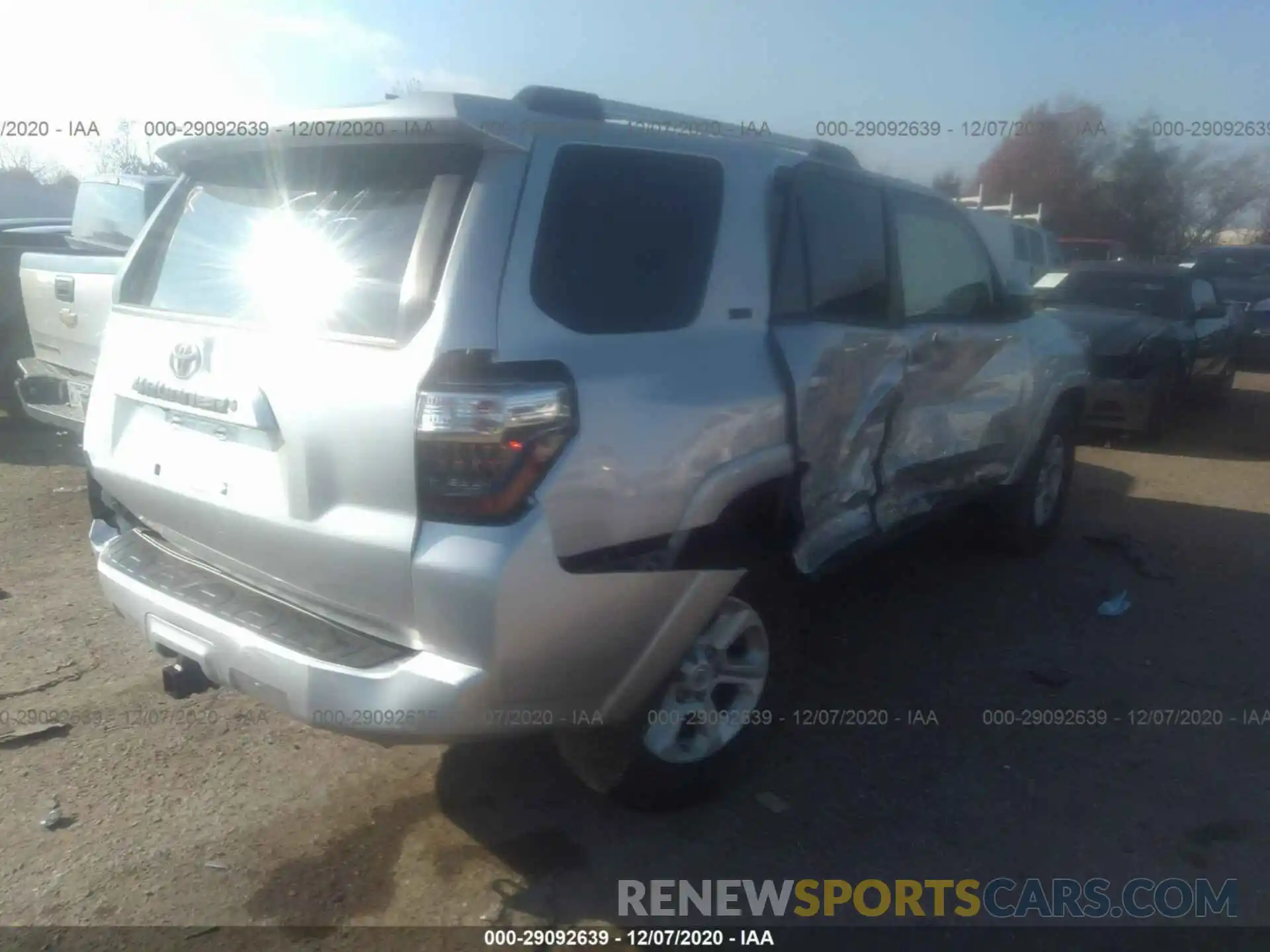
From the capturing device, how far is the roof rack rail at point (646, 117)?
282cm

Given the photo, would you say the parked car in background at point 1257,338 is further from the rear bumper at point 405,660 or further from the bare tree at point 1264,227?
the bare tree at point 1264,227

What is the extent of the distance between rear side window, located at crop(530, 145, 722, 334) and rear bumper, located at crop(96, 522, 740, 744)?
0.73 m

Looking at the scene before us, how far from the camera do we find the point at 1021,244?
16141 millimetres

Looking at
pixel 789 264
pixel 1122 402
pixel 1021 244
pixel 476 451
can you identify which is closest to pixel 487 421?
pixel 476 451

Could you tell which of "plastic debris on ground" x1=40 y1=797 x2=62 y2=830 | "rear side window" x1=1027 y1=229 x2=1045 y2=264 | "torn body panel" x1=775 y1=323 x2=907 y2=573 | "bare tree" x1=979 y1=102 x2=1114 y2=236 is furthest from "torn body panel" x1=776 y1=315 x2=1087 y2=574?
"bare tree" x1=979 y1=102 x2=1114 y2=236

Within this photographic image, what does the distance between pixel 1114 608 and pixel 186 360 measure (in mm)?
4316

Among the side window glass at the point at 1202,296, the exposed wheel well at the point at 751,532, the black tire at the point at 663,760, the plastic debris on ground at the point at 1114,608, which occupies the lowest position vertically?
the plastic debris on ground at the point at 1114,608

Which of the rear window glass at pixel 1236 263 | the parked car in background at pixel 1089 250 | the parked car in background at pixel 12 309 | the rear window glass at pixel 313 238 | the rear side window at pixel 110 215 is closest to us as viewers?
the rear window glass at pixel 313 238

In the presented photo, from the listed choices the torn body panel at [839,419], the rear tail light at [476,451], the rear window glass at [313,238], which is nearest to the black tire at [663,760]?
the torn body panel at [839,419]

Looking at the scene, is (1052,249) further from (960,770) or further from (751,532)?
(751,532)

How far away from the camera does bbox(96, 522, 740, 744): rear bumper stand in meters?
2.50

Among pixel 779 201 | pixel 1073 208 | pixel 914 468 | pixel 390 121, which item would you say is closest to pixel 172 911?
pixel 390 121

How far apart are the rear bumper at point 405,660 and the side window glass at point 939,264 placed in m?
1.93

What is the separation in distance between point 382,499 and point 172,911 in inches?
53.4
